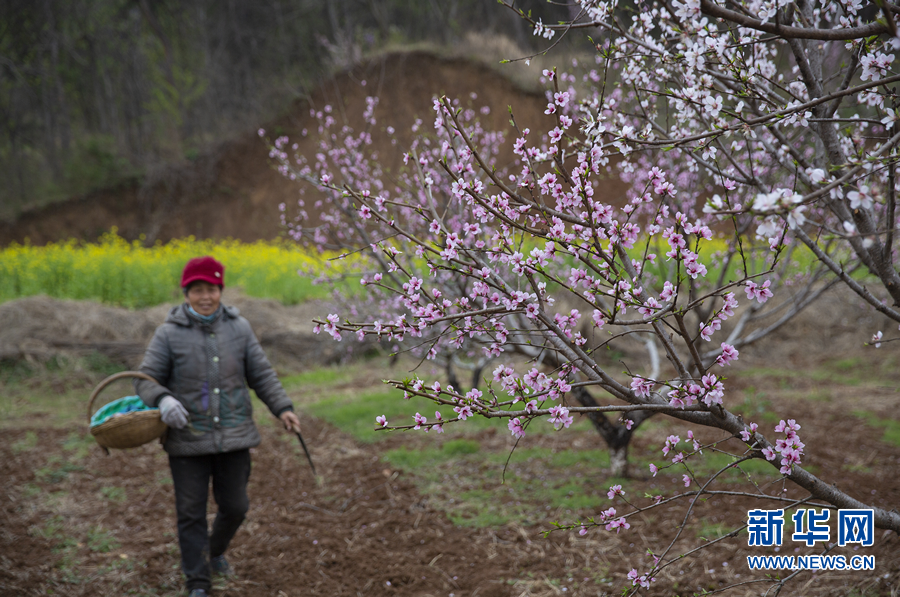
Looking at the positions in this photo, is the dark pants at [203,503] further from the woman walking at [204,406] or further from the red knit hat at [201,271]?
the red knit hat at [201,271]

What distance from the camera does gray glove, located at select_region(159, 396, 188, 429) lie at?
3277 millimetres

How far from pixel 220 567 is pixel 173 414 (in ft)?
3.69

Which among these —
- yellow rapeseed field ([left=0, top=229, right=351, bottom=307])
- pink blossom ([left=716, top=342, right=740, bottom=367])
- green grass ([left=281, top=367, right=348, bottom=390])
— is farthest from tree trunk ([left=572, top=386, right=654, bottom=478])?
yellow rapeseed field ([left=0, top=229, right=351, bottom=307])

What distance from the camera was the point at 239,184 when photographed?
2208 cm

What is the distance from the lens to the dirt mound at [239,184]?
20844mm

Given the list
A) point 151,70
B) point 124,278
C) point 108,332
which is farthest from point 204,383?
point 151,70

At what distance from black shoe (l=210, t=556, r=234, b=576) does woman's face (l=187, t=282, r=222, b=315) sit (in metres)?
1.52

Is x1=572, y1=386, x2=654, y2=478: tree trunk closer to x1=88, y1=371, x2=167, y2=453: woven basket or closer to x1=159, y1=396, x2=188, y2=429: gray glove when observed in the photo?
x1=159, y1=396, x2=188, y2=429: gray glove

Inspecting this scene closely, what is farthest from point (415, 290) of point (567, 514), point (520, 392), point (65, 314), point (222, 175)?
point (222, 175)

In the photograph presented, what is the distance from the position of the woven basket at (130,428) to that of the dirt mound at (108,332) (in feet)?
18.7

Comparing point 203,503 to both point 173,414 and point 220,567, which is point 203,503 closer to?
point 220,567

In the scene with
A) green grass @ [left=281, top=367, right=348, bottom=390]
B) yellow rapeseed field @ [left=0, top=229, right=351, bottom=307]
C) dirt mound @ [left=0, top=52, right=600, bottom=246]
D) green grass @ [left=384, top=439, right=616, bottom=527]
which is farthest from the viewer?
dirt mound @ [left=0, top=52, right=600, bottom=246]

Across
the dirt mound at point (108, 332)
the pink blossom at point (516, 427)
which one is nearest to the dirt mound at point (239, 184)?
the dirt mound at point (108, 332)

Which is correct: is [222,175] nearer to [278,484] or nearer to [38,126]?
[38,126]
